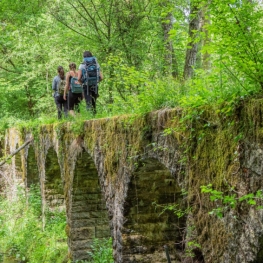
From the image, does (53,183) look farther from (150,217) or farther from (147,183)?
(147,183)

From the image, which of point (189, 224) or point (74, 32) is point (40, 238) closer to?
point (74, 32)

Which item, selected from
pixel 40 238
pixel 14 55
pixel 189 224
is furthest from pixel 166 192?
pixel 14 55

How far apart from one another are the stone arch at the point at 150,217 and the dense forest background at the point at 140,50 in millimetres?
970

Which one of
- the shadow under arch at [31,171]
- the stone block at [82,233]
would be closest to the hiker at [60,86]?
the stone block at [82,233]

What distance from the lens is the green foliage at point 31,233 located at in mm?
9984

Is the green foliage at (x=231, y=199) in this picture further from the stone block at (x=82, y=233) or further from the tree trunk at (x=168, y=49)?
the tree trunk at (x=168, y=49)

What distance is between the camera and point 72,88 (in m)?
9.00

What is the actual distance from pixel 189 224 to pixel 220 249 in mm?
653

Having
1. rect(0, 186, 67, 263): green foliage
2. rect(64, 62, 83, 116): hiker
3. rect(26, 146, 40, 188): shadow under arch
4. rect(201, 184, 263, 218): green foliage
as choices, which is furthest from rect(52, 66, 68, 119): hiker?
rect(201, 184, 263, 218): green foliage

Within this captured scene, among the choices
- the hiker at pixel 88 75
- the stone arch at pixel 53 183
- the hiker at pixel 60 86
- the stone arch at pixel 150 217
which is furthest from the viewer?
the stone arch at pixel 53 183

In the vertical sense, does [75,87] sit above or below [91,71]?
below

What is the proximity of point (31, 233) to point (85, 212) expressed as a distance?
322 centimetres

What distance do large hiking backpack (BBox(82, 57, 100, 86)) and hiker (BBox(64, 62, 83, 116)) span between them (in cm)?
50

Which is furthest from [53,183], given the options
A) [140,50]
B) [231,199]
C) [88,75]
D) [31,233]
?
[231,199]
